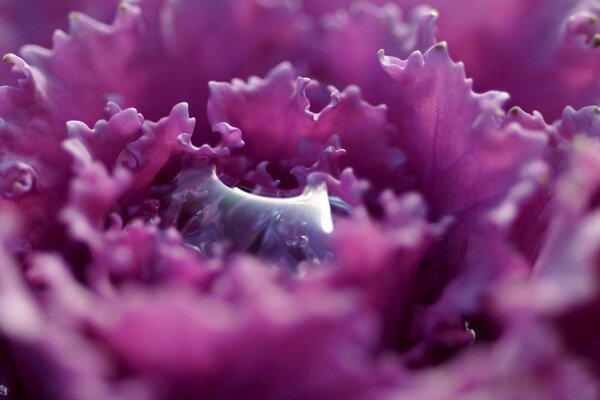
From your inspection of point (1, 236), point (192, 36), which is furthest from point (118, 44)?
point (1, 236)

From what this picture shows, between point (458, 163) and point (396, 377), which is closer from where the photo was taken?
point (396, 377)

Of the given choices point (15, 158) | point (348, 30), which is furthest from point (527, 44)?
point (15, 158)

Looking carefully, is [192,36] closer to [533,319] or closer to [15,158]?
[15,158]

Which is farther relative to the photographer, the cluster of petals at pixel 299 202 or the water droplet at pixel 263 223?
the water droplet at pixel 263 223

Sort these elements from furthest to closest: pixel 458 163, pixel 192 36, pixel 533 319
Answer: pixel 192 36, pixel 458 163, pixel 533 319

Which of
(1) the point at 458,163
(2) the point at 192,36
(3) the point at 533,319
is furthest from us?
(2) the point at 192,36

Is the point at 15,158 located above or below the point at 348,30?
below

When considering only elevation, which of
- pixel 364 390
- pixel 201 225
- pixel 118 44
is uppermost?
pixel 118 44

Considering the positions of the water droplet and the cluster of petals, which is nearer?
the cluster of petals
